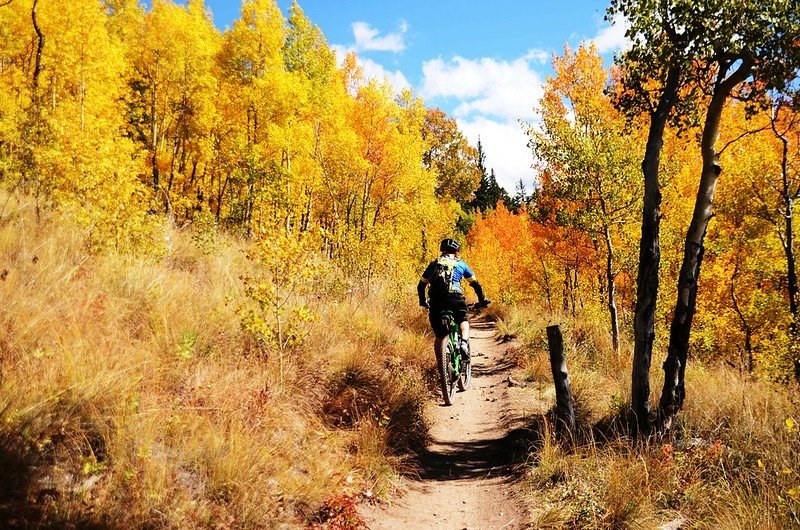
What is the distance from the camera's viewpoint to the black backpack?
7.66 metres

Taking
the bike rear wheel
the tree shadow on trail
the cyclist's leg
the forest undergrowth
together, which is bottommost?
the tree shadow on trail

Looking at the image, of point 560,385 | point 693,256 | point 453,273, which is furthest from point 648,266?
point 453,273

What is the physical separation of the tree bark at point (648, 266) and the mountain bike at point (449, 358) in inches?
105

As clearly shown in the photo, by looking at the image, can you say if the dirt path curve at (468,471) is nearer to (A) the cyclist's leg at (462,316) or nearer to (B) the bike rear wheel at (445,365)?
(B) the bike rear wheel at (445,365)

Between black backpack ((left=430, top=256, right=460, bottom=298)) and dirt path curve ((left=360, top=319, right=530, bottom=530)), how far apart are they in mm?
1961

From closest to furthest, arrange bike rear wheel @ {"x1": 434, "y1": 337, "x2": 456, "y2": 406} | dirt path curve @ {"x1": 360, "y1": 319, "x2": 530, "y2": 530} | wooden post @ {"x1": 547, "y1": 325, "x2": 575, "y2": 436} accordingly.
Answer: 1. dirt path curve @ {"x1": 360, "y1": 319, "x2": 530, "y2": 530}
2. wooden post @ {"x1": 547, "y1": 325, "x2": 575, "y2": 436}
3. bike rear wheel @ {"x1": 434, "y1": 337, "x2": 456, "y2": 406}

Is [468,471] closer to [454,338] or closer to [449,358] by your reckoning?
[449,358]

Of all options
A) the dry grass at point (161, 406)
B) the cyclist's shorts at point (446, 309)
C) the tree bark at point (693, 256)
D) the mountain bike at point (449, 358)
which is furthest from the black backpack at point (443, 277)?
the tree bark at point (693, 256)

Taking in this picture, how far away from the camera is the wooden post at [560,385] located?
5.91 m

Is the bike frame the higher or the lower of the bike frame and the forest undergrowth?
the higher

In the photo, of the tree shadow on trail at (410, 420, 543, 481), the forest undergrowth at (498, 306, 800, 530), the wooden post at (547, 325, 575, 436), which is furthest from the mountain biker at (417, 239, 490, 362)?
the forest undergrowth at (498, 306, 800, 530)

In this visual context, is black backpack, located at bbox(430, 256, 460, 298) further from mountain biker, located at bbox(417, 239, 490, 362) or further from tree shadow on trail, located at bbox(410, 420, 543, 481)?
tree shadow on trail, located at bbox(410, 420, 543, 481)

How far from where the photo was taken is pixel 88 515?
2688mm

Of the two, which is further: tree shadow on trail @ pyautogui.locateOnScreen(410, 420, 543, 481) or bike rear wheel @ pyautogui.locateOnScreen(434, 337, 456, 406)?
bike rear wheel @ pyautogui.locateOnScreen(434, 337, 456, 406)
